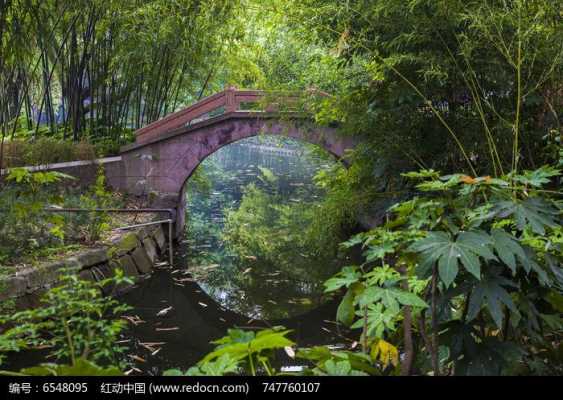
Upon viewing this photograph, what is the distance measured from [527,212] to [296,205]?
10.8 m

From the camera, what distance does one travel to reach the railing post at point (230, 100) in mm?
8459

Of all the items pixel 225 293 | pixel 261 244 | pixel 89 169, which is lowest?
pixel 225 293

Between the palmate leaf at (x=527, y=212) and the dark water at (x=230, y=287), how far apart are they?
2847mm

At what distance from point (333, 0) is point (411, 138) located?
1.50m

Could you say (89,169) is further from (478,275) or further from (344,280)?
(478,275)

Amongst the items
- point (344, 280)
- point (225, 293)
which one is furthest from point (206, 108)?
point (344, 280)

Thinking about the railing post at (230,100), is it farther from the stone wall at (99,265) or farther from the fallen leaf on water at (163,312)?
the fallen leaf on water at (163,312)

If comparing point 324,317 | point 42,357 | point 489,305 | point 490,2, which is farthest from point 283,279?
point 489,305

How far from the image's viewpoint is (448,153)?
5285 mm

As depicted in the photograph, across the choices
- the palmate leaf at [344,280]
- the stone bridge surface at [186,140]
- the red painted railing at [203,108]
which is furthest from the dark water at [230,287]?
the palmate leaf at [344,280]

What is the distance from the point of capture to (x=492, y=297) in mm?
1643

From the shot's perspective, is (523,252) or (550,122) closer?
(523,252)
